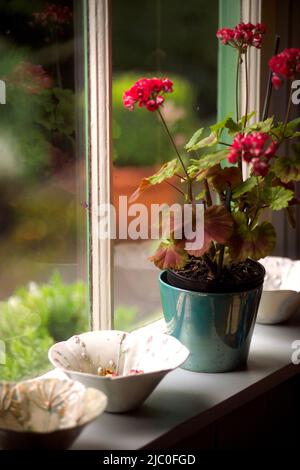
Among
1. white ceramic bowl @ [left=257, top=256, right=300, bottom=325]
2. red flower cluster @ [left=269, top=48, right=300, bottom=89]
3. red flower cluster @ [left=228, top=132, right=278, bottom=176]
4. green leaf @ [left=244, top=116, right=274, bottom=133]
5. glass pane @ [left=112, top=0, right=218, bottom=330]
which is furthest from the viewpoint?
white ceramic bowl @ [left=257, top=256, right=300, bottom=325]

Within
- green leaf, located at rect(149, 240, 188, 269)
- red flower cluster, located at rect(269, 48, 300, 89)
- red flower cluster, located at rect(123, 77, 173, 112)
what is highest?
red flower cluster, located at rect(269, 48, 300, 89)

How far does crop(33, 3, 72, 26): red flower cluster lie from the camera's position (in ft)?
5.40

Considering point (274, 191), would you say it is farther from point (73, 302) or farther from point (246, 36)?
point (73, 302)

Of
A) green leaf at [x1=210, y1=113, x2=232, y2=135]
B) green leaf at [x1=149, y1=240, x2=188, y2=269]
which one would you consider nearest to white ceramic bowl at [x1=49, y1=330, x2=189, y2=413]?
green leaf at [x1=149, y1=240, x2=188, y2=269]

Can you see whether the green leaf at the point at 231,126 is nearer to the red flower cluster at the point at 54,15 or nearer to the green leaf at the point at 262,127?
the green leaf at the point at 262,127

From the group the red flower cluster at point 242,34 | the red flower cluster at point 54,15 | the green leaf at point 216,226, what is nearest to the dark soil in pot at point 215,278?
the green leaf at point 216,226

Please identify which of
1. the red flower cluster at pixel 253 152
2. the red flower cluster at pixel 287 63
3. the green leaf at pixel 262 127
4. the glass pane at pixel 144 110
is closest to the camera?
the red flower cluster at pixel 253 152

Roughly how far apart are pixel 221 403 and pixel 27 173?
2.19 feet

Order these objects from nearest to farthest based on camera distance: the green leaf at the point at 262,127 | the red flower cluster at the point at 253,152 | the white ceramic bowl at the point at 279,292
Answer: the red flower cluster at the point at 253,152
the green leaf at the point at 262,127
the white ceramic bowl at the point at 279,292

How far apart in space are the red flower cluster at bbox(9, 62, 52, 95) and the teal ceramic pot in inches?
21.8

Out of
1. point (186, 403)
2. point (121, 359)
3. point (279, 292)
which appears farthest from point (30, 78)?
point (279, 292)

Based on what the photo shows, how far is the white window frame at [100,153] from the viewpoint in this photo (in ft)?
5.89

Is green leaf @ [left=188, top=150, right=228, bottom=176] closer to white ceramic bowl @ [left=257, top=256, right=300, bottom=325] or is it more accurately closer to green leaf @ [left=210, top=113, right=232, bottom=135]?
green leaf @ [left=210, top=113, right=232, bottom=135]

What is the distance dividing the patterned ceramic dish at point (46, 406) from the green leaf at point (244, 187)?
0.57 meters
